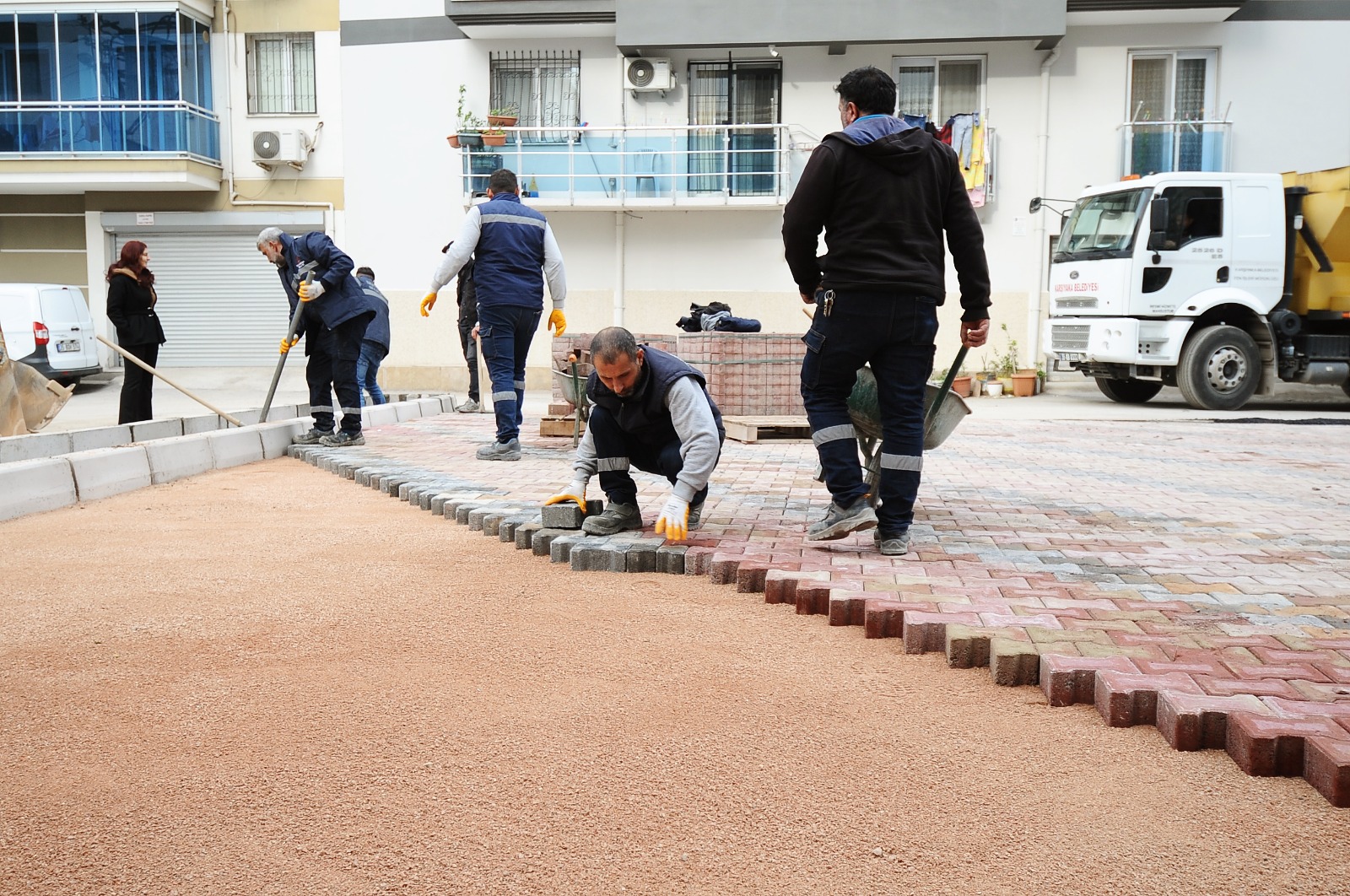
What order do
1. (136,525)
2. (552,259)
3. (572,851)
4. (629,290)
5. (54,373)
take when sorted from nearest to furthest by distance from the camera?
1. (572,851)
2. (136,525)
3. (552,259)
4. (54,373)
5. (629,290)

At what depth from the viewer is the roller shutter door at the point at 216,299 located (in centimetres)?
2455

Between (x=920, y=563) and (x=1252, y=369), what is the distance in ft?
38.4

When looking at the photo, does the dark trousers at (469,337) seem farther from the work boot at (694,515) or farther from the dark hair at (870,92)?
the dark hair at (870,92)

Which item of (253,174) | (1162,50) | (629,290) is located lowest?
(629,290)

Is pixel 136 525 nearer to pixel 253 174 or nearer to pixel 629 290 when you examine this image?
pixel 629 290

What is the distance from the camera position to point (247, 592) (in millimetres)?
4824

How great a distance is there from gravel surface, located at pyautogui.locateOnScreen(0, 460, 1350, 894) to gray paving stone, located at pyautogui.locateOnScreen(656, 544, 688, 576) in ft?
1.12

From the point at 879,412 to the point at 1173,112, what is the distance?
1664cm

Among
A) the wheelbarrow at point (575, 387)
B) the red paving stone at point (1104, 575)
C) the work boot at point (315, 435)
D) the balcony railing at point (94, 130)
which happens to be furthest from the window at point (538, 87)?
the red paving stone at point (1104, 575)

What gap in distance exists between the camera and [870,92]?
16.4 feet

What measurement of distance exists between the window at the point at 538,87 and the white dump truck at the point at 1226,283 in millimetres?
9600

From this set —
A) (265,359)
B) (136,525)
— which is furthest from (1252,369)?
(265,359)

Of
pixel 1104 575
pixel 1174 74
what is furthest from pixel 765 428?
pixel 1174 74

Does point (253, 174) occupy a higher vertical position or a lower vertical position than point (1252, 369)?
higher
